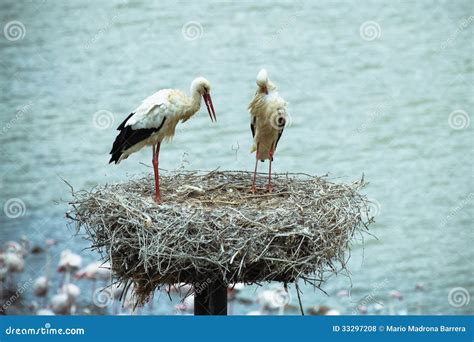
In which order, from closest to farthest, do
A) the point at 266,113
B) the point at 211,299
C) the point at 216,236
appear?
the point at 216,236 → the point at 211,299 → the point at 266,113

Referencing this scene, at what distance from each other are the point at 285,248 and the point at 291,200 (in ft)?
1.49

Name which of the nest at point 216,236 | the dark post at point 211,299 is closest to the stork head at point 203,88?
the nest at point 216,236

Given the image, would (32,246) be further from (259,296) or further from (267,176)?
(267,176)

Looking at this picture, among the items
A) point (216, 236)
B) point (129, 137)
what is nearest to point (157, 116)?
point (129, 137)

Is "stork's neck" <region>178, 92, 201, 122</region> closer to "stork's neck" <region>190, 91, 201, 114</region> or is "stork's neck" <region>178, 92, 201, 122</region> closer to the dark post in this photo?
"stork's neck" <region>190, 91, 201, 114</region>

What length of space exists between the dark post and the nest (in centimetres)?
6

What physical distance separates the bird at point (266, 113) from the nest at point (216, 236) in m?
0.41

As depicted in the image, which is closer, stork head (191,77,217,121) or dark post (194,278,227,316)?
dark post (194,278,227,316)

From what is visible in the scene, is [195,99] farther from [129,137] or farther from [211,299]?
[211,299]

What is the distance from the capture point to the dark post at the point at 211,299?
339 cm

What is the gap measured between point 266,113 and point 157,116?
0.52 meters

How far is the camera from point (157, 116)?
376cm

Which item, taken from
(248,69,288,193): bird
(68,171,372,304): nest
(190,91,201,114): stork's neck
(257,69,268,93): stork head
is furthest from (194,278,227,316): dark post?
(257,69,268,93): stork head

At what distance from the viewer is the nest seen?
3.27 meters
